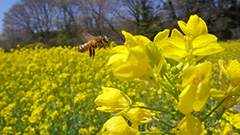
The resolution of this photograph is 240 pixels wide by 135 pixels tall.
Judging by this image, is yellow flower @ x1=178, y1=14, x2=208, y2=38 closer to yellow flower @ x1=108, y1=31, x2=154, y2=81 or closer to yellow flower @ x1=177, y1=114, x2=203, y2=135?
yellow flower @ x1=108, y1=31, x2=154, y2=81

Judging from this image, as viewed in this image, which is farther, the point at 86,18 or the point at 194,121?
the point at 86,18

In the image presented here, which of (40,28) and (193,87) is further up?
(40,28)

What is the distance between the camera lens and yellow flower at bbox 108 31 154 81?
0.58 metres

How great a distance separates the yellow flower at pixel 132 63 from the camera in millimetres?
577

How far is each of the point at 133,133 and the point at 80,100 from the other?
2.23 metres

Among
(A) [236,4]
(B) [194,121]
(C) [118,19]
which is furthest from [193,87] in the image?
(A) [236,4]

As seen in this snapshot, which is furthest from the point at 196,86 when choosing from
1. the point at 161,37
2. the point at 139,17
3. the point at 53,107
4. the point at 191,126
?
the point at 139,17

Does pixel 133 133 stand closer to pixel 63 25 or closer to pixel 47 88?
pixel 47 88

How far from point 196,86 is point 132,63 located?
0.67 feet

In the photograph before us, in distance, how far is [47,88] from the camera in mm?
3303

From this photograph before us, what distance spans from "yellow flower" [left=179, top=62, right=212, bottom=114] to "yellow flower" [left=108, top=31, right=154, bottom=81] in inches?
5.7

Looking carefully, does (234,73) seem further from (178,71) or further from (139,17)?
(139,17)

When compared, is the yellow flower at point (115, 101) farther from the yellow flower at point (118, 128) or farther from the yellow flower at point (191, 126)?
the yellow flower at point (191, 126)

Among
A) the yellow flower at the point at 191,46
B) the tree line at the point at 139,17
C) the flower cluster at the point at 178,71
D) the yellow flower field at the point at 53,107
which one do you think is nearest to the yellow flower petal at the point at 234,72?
the flower cluster at the point at 178,71
